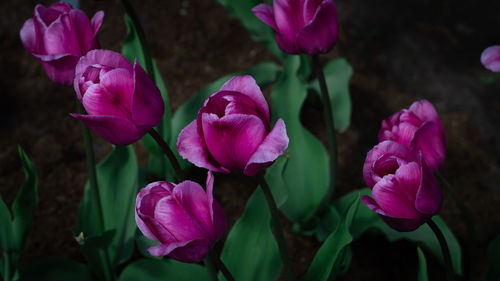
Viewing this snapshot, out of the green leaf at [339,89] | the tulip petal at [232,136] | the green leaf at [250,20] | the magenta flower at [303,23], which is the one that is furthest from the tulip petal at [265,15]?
the green leaf at [339,89]

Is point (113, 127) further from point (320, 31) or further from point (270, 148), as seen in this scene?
point (320, 31)

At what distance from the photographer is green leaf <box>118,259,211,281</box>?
1141mm

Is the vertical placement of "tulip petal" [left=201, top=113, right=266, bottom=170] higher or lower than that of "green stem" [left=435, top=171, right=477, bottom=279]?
higher

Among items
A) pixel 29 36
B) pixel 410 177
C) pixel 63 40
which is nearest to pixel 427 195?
pixel 410 177

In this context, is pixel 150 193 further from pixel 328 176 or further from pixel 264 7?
pixel 328 176

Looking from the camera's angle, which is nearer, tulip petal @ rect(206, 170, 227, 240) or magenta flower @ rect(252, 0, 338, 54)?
tulip petal @ rect(206, 170, 227, 240)

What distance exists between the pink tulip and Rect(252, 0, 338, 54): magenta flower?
1.01 ft

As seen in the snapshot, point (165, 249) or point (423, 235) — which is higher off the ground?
point (165, 249)

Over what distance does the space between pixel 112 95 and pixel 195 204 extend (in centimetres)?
18

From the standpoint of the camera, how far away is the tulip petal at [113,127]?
2.37 ft

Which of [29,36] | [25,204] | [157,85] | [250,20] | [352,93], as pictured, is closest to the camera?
[29,36]

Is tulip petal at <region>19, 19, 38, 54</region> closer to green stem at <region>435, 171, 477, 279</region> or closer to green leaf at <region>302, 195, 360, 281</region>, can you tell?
green leaf at <region>302, 195, 360, 281</region>

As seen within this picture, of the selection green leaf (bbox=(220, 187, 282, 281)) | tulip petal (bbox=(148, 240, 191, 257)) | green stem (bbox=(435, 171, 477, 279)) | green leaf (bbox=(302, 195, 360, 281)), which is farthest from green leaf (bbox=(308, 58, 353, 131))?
tulip petal (bbox=(148, 240, 191, 257))

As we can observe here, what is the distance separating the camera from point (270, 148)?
692 mm
